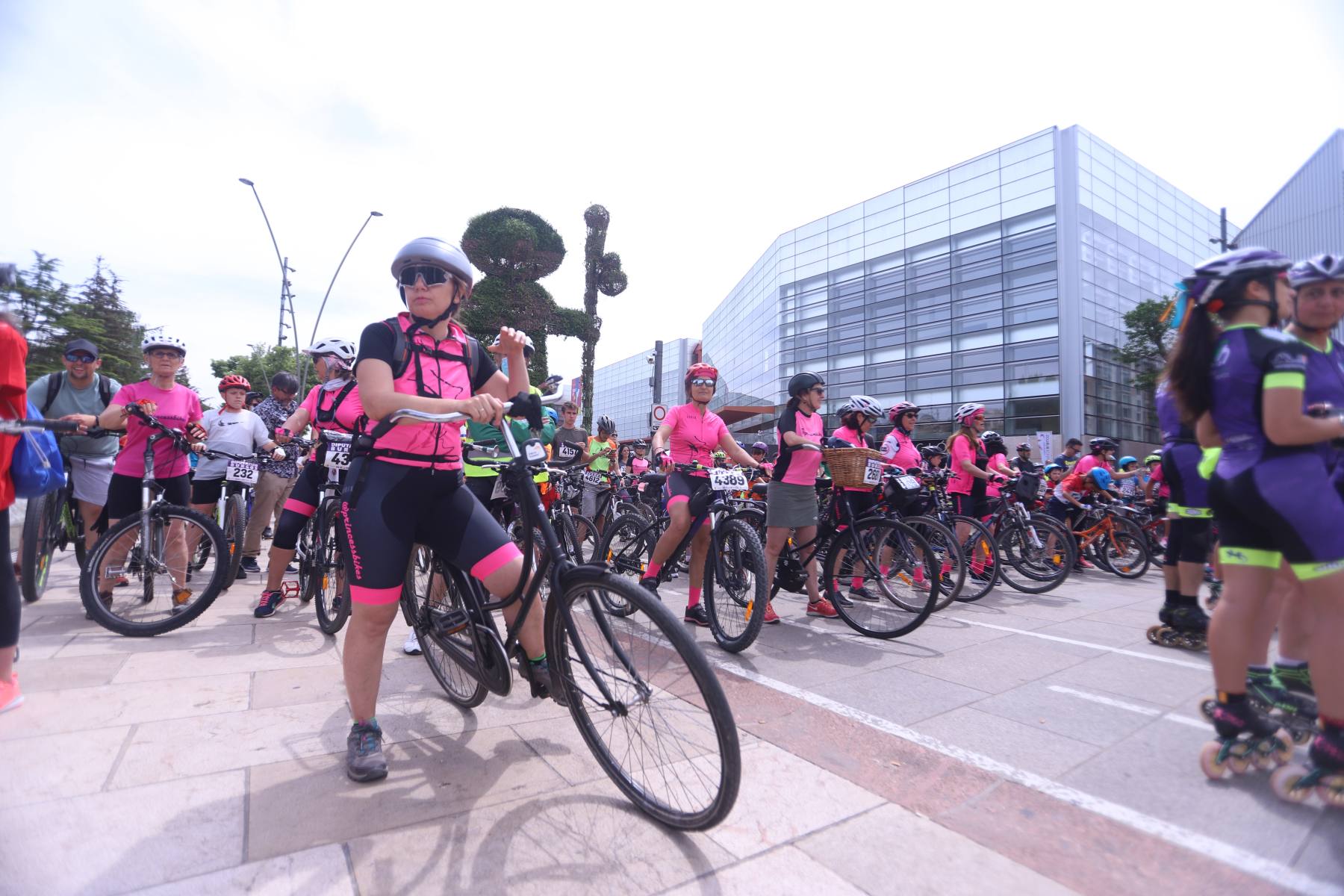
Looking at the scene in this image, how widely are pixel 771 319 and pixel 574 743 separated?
42.1 metres

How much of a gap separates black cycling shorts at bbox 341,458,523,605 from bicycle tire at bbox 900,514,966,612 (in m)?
3.27

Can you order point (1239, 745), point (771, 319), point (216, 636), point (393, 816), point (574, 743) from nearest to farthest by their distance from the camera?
1. point (393, 816)
2. point (1239, 745)
3. point (574, 743)
4. point (216, 636)
5. point (771, 319)

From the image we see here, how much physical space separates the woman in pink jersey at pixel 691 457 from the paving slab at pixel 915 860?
2618 mm

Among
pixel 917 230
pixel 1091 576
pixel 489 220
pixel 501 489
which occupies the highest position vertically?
pixel 917 230

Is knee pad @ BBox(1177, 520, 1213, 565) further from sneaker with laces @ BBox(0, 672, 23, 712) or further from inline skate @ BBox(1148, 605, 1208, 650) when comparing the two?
sneaker with laces @ BBox(0, 672, 23, 712)

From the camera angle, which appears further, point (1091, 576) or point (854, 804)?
point (1091, 576)

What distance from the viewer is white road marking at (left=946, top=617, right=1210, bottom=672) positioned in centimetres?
408

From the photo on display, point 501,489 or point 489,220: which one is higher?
point 489,220

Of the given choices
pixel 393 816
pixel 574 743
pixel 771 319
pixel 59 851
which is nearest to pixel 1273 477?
pixel 574 743

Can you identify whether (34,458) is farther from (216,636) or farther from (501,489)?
(501,489)

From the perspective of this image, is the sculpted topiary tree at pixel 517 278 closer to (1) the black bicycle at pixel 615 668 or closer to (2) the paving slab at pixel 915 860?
(1) the black bicycle at pixel 615 668

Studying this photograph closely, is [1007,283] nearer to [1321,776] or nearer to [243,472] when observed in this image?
[243,472]

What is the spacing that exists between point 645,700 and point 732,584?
237 centimetres

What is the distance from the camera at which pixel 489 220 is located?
77.2 ft
